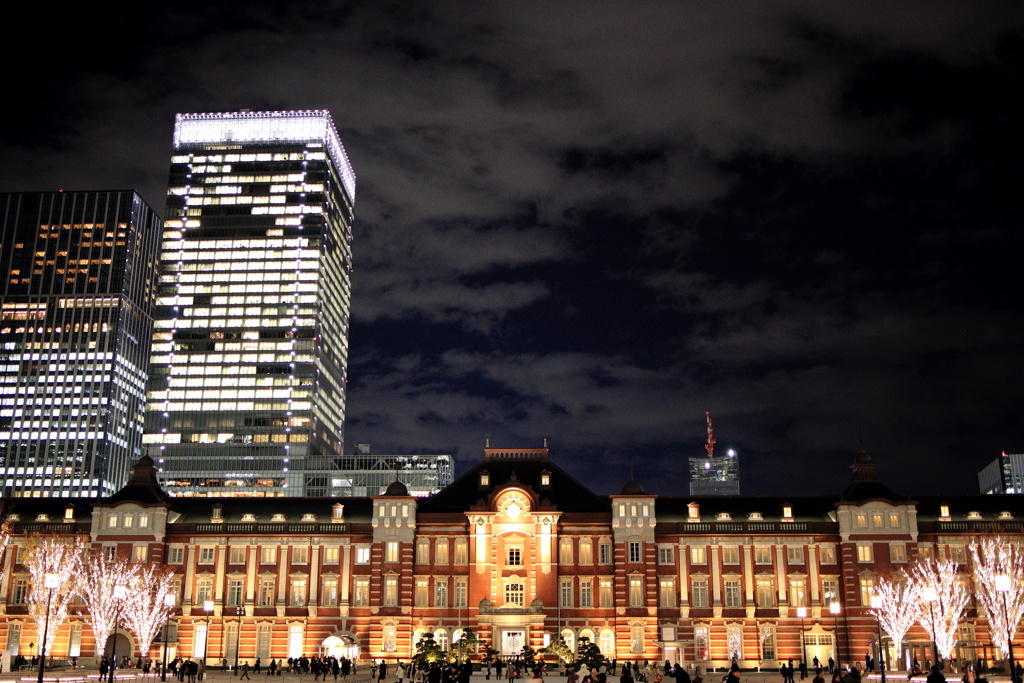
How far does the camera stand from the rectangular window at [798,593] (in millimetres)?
83575

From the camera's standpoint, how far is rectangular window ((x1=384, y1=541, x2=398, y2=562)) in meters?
85.8

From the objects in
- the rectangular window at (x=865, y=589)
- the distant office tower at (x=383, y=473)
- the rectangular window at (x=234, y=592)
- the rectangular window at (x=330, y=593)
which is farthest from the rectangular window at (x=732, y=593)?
the distant office tower at (x=383, y=473)

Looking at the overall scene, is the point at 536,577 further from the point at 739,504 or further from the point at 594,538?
the point at 739,504

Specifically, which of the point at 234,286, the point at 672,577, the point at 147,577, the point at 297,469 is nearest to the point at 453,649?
the point at 672,577

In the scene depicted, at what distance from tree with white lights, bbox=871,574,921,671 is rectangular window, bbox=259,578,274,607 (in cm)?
5020

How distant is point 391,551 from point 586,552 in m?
17.1

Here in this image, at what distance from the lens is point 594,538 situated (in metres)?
86.7

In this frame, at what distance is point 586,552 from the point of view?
86375 millimetres

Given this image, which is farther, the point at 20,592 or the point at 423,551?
the point at 423,551

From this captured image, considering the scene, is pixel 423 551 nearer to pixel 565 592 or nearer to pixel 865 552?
pixel 565 592

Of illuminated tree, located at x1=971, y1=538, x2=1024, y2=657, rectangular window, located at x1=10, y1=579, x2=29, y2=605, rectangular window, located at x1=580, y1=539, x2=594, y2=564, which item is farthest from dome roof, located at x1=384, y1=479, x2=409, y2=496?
illuminated tree, located at x1=971, y1=538, x2=1024, y2=657

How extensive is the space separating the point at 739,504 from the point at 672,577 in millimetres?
9455

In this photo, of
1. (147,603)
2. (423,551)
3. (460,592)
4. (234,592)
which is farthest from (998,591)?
(147,603)

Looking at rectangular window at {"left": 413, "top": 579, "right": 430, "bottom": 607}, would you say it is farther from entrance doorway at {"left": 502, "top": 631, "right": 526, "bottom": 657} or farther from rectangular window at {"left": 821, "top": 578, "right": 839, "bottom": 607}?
rectangular window at {"left": 821, "top": 578, "right": 839, "bottom": 607}
